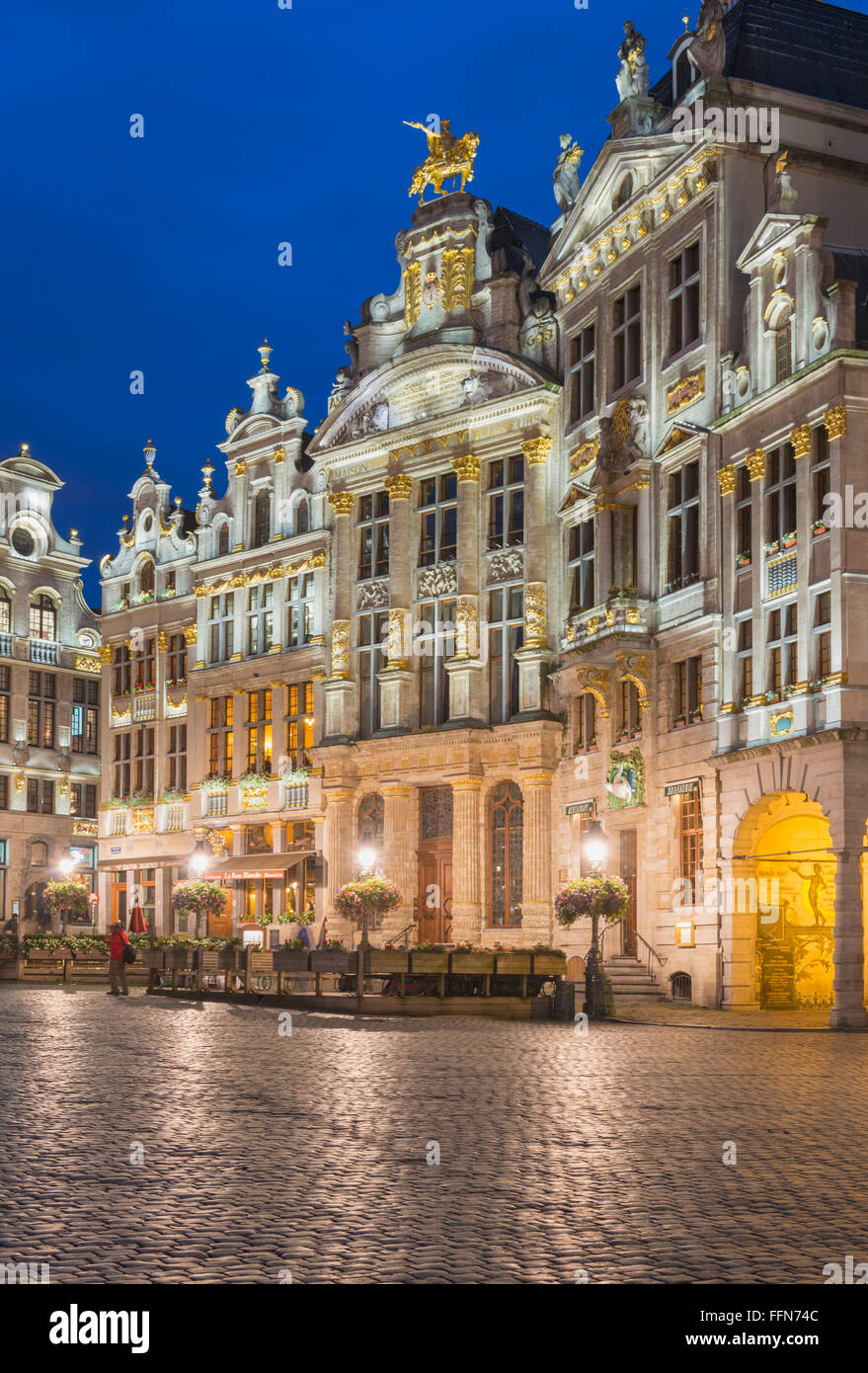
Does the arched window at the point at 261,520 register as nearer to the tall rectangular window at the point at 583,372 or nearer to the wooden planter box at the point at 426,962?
the tall rectangular window at the point at 583,372

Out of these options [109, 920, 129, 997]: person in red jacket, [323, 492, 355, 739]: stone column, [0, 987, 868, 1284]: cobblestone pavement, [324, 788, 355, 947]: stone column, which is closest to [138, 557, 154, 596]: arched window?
[323, 492, 355, 739]: stone column

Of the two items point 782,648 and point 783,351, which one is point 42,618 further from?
point 782,648

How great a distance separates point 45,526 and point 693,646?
4125 cm

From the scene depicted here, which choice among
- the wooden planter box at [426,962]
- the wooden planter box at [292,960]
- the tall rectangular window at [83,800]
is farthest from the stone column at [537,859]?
the tall rectangular window at [83,800]

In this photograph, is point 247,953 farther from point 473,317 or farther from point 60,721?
point 60,721

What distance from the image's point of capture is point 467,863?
4756 centimetres

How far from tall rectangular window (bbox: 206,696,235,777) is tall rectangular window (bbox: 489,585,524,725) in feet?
41.4

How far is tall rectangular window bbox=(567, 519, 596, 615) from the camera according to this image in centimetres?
4472

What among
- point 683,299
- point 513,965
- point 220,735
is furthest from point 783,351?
point 220,735

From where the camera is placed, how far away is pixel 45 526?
2854 inches

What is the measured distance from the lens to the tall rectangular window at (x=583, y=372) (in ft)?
150

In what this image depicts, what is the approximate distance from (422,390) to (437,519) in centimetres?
411

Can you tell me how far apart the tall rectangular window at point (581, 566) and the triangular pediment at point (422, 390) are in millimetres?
4826
